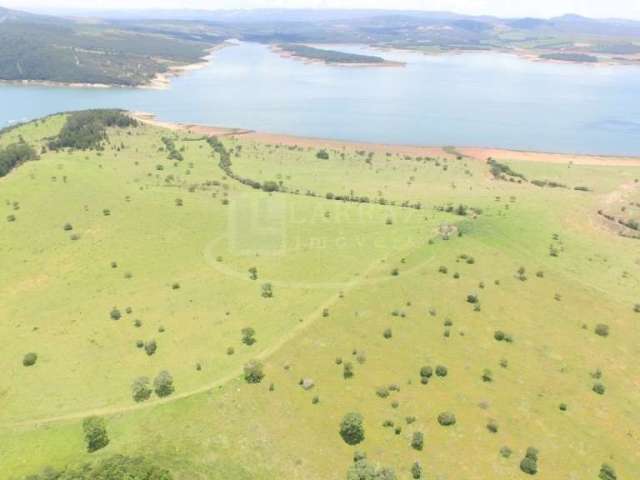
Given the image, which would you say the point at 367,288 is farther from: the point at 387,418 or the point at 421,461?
the point at 421,461

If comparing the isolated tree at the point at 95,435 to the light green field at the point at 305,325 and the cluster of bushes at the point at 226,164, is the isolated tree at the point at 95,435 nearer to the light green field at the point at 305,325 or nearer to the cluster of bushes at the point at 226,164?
the light green field at the point at 305,325

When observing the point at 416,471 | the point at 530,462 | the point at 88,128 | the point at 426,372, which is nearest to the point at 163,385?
the point at 416,471

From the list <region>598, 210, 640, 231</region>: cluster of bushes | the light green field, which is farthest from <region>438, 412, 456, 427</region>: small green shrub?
<region>598, 210, 640, 231</region>: cluster of bushes

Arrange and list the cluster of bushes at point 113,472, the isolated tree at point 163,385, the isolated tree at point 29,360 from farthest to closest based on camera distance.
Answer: the isolated tree at point 29,360
the isolated tree at point 163,385
the cluster of bushes at point 113,472

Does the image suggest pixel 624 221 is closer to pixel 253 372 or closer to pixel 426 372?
pixel 426 372

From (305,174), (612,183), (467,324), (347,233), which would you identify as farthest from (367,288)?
(612,183)

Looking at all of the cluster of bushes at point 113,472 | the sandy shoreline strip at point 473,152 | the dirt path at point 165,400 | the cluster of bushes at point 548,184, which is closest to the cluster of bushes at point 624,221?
the cluster of bushes at point 548,184
